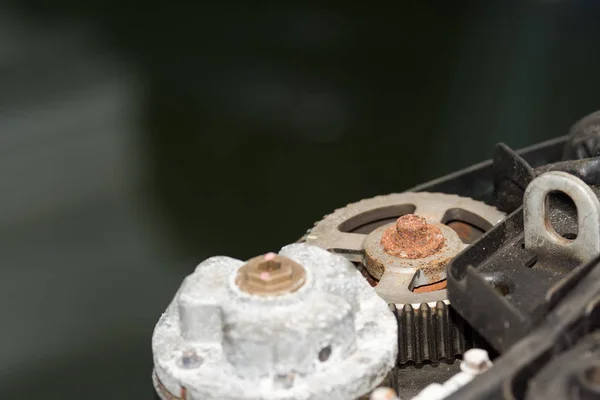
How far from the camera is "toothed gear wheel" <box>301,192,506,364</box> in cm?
101

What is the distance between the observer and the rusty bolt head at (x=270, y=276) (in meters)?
0.78

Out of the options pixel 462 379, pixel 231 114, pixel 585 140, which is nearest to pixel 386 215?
pixel 585 140

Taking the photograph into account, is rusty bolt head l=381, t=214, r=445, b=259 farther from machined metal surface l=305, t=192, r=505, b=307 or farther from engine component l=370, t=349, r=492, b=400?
engine component l=370, t=349, r=492, b=400

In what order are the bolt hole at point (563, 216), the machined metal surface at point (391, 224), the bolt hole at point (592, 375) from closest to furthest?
the bolt hole at point (592, 375)
the bolt hole at point (563, 216)
the machined metal surface at point (391, 224)

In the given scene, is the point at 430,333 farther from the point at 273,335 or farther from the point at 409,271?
the point at 273,335

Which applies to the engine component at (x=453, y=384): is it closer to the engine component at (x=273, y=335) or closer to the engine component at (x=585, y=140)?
the engine component at (x=273, y=335)

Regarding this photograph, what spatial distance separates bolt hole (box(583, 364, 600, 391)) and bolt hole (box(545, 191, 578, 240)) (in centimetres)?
27

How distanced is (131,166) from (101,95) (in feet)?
0.93

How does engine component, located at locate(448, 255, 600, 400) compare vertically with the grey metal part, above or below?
→ below

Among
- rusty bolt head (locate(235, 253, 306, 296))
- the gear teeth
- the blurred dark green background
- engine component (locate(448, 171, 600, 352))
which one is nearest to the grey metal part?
engine component (locate(448, 171, 600, 352))

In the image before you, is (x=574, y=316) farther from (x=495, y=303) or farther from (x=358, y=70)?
(x=358, y=70)

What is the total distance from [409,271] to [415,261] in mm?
15

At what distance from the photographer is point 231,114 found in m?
2.91

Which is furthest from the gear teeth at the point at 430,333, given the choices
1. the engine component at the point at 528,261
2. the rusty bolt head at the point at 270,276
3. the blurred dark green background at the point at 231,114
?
the blurred dark green background at the point at 231,114
